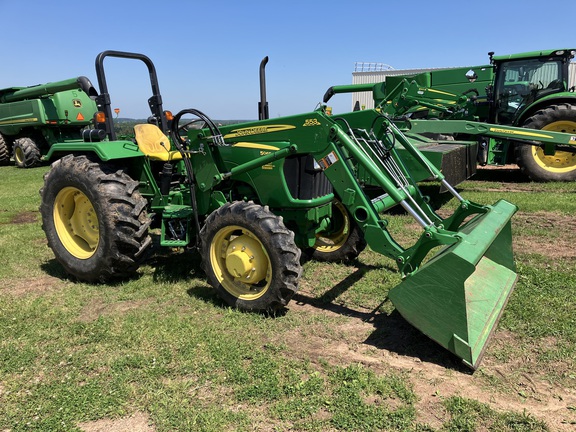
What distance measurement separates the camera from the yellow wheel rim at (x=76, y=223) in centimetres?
476

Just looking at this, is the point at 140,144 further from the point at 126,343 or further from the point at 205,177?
the point at 126,343

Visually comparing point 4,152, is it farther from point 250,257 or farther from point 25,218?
point 250,257

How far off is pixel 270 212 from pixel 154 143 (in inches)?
81.1

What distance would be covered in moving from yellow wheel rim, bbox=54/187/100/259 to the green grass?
1.24 ft

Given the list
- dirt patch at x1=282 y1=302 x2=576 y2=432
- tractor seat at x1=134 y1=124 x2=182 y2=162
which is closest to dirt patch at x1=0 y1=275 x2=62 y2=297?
tractor seat at x1=134 y1=124 x2=182 y2=162

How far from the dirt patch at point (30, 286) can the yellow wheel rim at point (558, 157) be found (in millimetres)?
9060

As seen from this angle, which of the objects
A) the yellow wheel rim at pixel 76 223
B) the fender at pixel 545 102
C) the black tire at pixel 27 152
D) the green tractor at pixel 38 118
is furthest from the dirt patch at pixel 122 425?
the black tire at pixel 27 152

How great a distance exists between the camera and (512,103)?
33.1 feet

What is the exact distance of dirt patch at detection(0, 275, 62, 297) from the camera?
4480 mm

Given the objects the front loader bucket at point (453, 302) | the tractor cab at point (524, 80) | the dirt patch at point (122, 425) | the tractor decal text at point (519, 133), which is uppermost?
the tractor cab at point (524, 80)

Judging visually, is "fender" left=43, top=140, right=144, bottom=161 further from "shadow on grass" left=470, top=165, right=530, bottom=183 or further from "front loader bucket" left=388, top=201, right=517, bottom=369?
"shadow on grass" left=470, top=165, right=530, bottom=183

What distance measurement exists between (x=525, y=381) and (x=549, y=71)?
30.1 ft

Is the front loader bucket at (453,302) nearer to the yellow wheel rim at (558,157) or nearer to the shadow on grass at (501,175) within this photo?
the yellow wheel rim at (558,157)

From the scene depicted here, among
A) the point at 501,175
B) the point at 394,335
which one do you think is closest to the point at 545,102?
the point at 501,175
